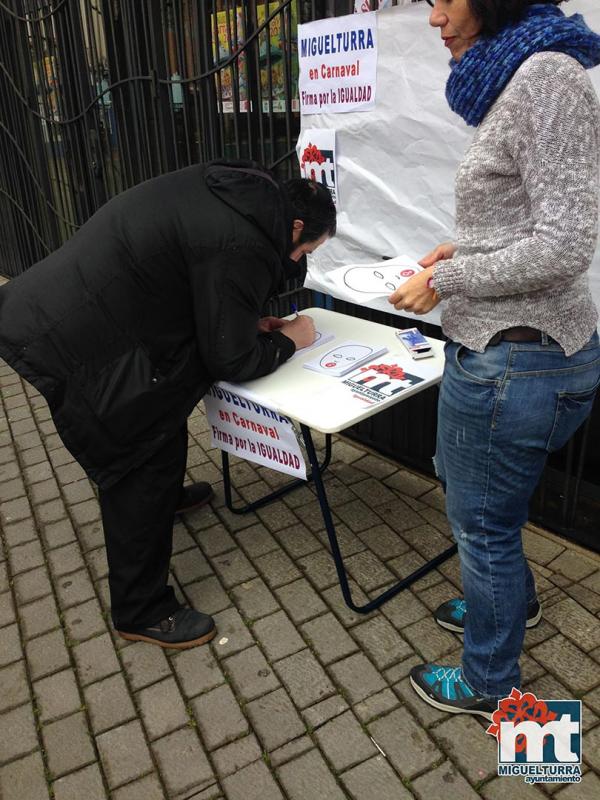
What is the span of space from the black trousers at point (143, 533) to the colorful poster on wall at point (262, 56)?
1.91 metres

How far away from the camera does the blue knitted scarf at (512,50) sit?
134 centimetres

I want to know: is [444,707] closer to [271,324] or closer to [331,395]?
[331,395]

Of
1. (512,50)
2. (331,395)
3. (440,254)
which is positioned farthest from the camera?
(331,395)

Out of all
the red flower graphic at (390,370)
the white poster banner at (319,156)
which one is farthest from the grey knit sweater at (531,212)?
the white poster banner at (319,156)

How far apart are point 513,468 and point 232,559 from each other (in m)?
1.50

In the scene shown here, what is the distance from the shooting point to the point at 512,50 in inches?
53.3

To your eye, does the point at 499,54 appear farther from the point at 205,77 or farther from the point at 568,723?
the point at 205,77

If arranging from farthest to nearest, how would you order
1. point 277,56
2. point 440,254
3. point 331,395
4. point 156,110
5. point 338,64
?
point 156,110
point 277,56
point 338,64
point 331,395
point 440,254

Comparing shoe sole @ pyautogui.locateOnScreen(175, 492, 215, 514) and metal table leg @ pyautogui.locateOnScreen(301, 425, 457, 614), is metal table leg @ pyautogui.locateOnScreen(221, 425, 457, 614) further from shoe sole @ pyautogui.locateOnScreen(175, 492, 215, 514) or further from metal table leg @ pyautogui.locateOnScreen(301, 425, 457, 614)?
shoe sole @ pyautogui.locateOnScreen(175, 492, 215, 514)

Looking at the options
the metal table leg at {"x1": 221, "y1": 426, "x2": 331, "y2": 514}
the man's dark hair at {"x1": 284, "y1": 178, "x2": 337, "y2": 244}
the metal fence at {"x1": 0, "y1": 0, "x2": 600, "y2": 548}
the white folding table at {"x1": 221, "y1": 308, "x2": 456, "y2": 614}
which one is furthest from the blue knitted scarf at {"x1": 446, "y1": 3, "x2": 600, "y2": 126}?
the metal table leg at {"x1": 221, "y1": 426, "x2": 331, "y2": 514}

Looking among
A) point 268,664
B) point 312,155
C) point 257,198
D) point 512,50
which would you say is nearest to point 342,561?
point 268,664

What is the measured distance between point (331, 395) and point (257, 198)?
24.9 inches

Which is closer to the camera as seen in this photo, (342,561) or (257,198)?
(257,198)

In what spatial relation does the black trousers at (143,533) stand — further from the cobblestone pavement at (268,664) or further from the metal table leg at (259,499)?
the metal table leg at (259,499)
